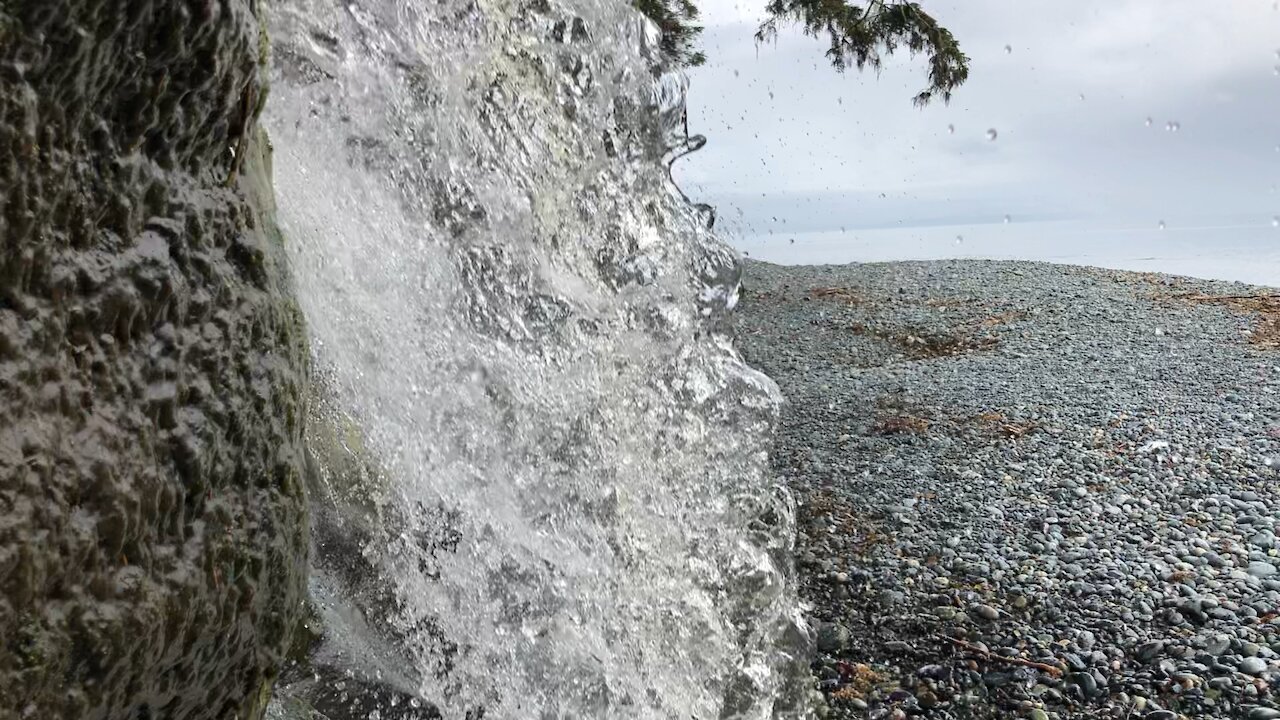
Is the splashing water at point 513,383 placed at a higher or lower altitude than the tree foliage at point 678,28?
lower

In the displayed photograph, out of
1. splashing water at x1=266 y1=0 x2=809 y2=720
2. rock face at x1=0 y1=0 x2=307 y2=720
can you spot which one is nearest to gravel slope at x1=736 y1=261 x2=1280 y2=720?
splashing water at x1=266 y1=0 x2=809 y2=720

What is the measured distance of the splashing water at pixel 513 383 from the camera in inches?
60.1

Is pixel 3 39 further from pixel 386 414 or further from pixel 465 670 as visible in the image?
pixel 465 670

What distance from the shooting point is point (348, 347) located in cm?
151

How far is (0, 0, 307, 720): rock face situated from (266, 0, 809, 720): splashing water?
1.46ft

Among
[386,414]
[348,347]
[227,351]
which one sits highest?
[227,351]

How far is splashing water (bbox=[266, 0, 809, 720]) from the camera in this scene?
153cm

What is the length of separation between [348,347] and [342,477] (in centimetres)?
21

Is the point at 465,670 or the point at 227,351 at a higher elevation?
the point at 227,351

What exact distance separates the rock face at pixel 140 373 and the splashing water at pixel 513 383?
446 millimetres

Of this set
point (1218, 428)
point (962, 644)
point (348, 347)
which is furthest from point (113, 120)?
point (1218, 428)

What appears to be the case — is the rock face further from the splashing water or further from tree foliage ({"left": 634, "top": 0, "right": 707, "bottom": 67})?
tree foliage ({"left": 634, "top": 0, "right": 707, "bottom": 67})

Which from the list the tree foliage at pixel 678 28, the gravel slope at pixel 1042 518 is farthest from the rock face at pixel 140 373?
the tree foliage at pixel 678 28

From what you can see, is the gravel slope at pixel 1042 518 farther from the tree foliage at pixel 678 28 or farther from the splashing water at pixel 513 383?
the tree foliage at pixel 678 28
